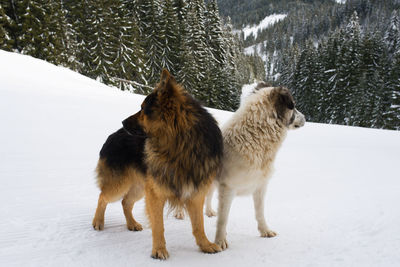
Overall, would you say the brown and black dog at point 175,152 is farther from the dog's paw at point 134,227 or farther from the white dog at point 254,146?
the dog's paw at point 134,227

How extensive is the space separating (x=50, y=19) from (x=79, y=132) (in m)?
23.9

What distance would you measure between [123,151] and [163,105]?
1.05m

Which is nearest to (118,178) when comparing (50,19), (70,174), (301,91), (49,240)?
(49,240)

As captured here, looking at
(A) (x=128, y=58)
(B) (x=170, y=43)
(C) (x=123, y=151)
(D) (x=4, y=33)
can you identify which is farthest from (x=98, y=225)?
(B) (x=170, y=43)

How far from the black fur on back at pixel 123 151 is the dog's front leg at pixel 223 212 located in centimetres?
105

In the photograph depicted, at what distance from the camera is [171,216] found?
4301 mm

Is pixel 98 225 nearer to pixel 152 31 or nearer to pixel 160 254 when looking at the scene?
pixel 160 254

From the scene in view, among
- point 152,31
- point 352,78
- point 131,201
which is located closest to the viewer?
point 131,201

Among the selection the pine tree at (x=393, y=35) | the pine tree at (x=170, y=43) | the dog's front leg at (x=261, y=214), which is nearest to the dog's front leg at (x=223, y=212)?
the dog's front leg at (x=261, y=214)

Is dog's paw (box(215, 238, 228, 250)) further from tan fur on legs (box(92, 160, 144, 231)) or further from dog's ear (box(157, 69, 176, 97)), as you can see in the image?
dog's ear (box(157, 69, 176, 97))

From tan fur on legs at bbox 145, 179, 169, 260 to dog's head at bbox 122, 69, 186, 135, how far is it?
0.64 m

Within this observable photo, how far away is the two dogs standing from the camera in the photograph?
2768 mm

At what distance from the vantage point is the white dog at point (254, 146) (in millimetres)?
3162

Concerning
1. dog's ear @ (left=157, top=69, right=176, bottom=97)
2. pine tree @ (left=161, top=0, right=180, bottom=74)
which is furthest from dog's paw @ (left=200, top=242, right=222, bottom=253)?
pine tree @ (left=161, top=0, right=180, bottom=74)
